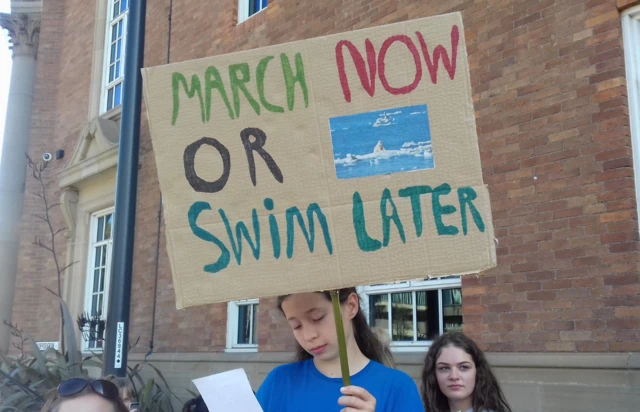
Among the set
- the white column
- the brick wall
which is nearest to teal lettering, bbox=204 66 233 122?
the brick wall

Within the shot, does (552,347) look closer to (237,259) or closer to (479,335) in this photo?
(479,335)

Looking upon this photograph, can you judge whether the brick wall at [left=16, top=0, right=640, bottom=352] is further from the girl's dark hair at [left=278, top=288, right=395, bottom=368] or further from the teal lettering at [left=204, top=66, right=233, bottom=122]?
the teal lettering at [left=204, top=66, right=233, bottom=122]

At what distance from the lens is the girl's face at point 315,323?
2.14 meters

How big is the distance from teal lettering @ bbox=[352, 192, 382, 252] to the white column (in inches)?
476

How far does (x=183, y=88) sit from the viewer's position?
2205 millimetres

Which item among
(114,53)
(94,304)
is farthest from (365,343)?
(114,53)

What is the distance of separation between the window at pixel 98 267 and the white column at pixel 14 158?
249cm

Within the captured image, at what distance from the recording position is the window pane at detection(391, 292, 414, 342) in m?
5.97

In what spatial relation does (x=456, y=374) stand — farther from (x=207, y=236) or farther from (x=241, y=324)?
(x=241, y=324)

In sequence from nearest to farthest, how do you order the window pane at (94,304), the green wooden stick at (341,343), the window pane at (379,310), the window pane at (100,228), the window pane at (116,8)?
the green wooden stick at (341,343), the window pane at (379,310), the window pane at (94,304), the window pane at (100,228), the window pane at (116,8)

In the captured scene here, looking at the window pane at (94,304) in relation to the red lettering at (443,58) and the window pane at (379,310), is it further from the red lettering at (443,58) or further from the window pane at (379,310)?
the red lettering at (443,58)

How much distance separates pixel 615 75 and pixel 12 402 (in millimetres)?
5937

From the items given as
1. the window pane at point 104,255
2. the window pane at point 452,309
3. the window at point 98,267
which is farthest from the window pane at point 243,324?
the window pane at point 104,255

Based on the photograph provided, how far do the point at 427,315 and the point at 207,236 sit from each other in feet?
13.2
